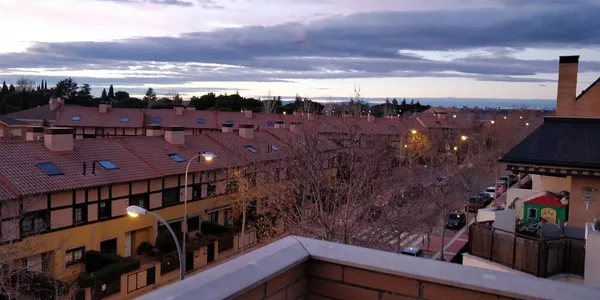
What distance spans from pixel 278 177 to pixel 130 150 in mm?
9863

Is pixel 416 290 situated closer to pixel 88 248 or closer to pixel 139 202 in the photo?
pixel 88 248

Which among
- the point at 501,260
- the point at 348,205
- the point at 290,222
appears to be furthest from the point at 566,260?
the point at 290,222

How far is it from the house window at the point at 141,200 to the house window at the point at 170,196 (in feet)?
3.99

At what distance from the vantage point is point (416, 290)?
142 inches

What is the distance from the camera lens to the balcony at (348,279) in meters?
3.12

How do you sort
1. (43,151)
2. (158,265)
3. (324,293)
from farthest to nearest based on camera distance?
(43,151) → (158,265) → (324,293)

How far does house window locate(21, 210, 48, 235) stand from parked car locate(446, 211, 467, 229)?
25.3 metres

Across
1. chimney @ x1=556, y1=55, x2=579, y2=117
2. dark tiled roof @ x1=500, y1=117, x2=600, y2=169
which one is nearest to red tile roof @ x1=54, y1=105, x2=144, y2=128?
chimney @ x1=556, y1=55, x2=579, y2=117

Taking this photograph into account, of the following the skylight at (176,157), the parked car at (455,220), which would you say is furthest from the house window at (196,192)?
the parked car at (455,220)

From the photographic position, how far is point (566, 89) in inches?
648

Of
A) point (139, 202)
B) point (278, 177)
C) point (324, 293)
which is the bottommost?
point (139, 202)

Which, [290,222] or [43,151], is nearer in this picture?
[290,222]

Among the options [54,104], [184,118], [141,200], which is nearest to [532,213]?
[141,200]

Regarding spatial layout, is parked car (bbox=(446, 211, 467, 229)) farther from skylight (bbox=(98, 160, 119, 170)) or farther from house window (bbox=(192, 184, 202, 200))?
skylight (bbox=(98, 160, 119, 170))
